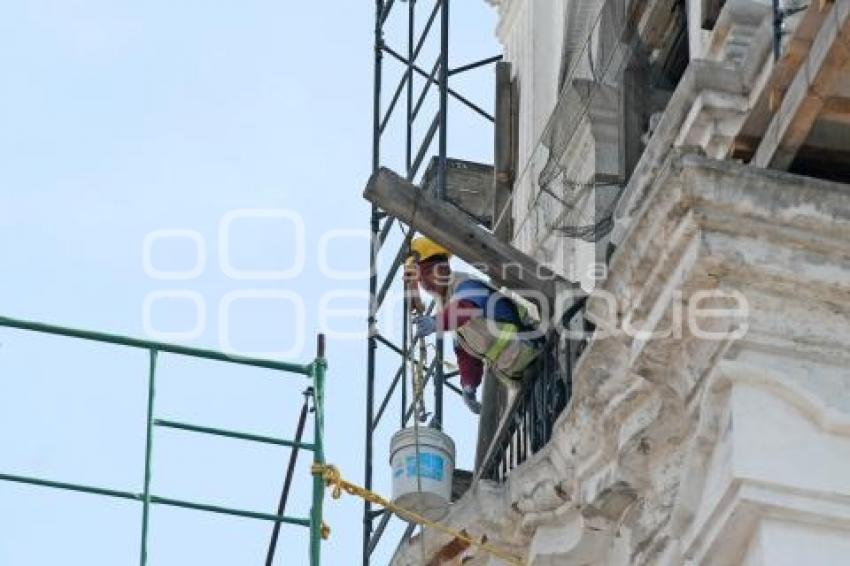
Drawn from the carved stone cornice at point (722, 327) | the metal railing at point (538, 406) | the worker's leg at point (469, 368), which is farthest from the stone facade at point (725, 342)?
the worker's leg at point (469, 368)

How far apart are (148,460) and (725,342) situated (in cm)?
294

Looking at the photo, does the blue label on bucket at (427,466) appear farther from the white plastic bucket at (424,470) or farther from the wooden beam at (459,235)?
the wooden beam at (459,235)

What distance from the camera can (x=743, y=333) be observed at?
14.0 metres

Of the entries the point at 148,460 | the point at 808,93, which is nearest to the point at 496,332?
the point at 148,460

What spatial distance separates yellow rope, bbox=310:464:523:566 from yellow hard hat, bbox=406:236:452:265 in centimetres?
188

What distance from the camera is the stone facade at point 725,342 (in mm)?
13758

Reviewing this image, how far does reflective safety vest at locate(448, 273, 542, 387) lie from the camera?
17516mm

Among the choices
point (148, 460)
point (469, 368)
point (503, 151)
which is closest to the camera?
point (148, 460)

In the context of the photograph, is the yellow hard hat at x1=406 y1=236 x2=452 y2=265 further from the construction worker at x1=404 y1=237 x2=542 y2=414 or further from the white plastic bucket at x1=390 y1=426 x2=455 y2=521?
the white plastic bucket at x1=390 y1=426 x2=455 y2=521

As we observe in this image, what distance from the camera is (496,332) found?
1766cm

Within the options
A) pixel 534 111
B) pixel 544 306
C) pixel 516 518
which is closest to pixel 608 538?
pixel 516 518

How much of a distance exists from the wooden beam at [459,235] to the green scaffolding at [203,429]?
3.03ft

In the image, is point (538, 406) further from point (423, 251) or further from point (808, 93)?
point (808, 93)

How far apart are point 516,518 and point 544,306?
4.70 feet
